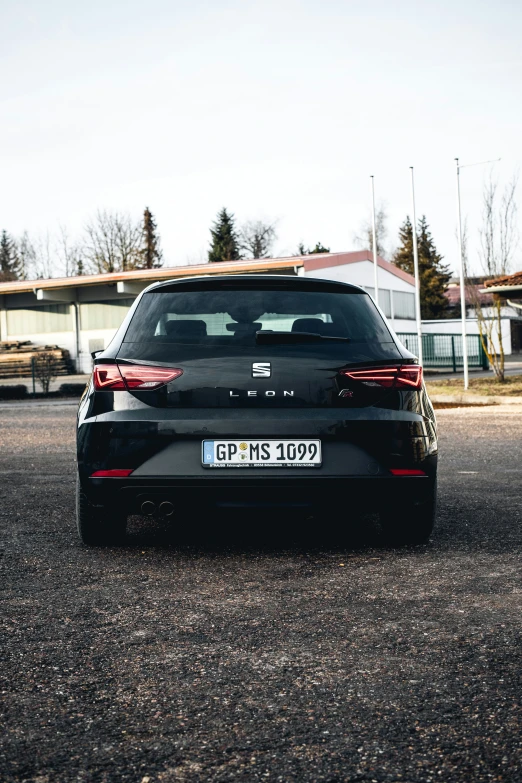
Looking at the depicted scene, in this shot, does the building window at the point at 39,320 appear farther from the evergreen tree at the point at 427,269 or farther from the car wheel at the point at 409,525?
the car wheel at the point at 409,525

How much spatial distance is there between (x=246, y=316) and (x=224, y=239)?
247 feet

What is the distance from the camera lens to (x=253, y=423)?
4832 mm

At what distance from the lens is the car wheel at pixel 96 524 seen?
17.3ft

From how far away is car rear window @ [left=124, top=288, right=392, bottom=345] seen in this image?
5070mm

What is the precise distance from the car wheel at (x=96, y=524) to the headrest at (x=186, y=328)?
985 mm

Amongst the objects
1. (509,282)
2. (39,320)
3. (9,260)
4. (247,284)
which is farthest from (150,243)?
(247,284)

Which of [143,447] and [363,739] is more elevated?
[143,447]

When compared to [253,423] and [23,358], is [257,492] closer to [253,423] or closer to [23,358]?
[253,423]

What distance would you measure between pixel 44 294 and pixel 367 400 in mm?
40266

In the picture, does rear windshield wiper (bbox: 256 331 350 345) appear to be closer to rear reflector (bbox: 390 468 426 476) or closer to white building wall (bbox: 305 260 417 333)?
rear reflector (bbox: 390 468 426 476)

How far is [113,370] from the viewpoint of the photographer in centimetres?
495

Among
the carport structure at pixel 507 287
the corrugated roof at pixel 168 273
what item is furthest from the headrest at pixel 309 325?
the corrugated roof at pixel 168 273

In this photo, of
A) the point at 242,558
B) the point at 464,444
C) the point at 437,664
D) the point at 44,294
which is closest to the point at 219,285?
the point at 242,558

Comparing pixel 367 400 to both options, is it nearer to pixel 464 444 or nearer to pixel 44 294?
pixel 464 444
